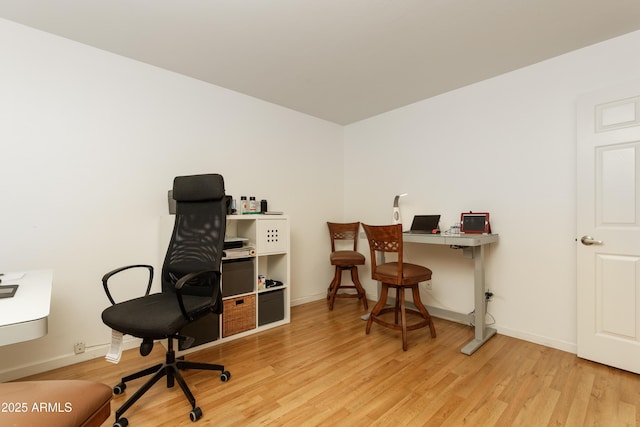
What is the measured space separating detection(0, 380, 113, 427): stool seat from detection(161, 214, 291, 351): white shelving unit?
1.45 m

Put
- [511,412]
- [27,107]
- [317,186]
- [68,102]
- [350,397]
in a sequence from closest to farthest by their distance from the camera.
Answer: [511,412] < [350,397] < [27,107] < [68,102] < [317,186]

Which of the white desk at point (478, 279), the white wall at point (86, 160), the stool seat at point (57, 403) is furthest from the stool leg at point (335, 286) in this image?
the stool seat at point (57, 403)

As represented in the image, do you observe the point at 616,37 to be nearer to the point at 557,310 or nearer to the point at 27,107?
the point at 557,310

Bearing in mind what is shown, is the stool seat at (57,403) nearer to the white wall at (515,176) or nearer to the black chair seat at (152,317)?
the black chair seat at (152,317)

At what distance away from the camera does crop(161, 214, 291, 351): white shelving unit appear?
2.70 m

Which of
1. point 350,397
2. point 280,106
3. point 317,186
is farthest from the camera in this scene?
point 317,186

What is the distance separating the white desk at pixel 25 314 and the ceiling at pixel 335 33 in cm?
183

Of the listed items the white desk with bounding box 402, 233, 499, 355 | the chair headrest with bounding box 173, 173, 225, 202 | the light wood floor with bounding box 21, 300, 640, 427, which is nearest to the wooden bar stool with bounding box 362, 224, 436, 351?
the light wood floor with bounding box 21, 300, 640, 427

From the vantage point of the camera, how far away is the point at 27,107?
2.16 m

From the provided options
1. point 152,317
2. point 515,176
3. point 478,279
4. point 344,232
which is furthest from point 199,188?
point 515,176

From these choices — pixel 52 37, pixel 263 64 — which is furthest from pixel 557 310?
pixel 52 37

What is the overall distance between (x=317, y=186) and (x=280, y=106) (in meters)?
1.15

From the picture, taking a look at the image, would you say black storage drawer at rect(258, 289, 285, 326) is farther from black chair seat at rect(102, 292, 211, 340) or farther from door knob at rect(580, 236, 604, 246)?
door knob at rect(580, 236, 604, 246)

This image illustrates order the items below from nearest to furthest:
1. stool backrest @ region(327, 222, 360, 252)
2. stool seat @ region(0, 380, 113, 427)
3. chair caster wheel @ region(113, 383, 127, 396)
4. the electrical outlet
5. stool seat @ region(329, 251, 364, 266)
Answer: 1. stool seat @ region(0, 380, 113, 427)
2. chair caster wheel @ region(113, 383, 127, 396)
3. the electrical outlet
4. stool seat @ region(329, 251, 364, 266)
5. stool backrest @ region(327, 222, 360, 252)
